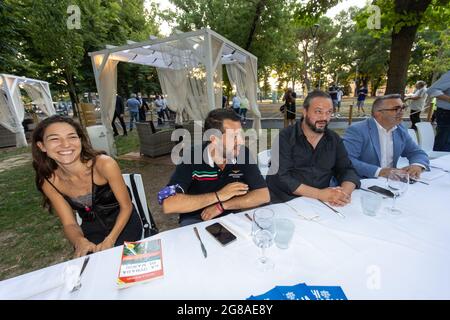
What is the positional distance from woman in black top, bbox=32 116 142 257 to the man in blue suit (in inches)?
92.6

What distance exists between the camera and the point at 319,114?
2.10 m

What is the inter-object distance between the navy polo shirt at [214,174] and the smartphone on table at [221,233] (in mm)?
527

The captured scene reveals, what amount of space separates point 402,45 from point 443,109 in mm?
1263

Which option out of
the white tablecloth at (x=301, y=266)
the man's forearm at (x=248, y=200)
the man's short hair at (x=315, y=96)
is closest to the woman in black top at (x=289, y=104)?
the man's short hair at (x=315, y=96)

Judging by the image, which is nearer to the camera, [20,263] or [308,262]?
[308,262]

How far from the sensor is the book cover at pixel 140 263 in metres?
0.95

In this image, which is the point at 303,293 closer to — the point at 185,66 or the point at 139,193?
the point at 139,193

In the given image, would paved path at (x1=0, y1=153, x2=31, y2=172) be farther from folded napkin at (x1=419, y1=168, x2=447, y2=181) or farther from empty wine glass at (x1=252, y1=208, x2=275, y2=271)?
folded napkin at (x1=419, y1=168, x2=447, y2=181)

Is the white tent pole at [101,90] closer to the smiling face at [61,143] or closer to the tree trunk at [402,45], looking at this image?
the smiling face at [61,143]

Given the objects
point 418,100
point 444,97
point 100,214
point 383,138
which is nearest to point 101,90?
point 100,214

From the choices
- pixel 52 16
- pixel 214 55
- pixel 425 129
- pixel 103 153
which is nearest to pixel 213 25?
pixel 52 16
